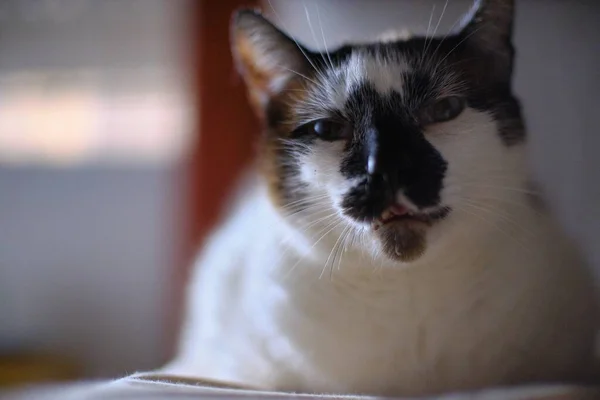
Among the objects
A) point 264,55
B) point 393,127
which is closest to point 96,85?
point 264,55

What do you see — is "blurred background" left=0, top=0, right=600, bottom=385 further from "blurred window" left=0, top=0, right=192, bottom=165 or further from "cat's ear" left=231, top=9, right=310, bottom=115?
"cat's ear" left=231, top=9, right=310, bottom=115

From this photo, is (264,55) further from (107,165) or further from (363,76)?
(107,165)

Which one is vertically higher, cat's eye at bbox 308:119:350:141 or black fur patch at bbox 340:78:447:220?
cat's eye at bbox 308:119:350:141

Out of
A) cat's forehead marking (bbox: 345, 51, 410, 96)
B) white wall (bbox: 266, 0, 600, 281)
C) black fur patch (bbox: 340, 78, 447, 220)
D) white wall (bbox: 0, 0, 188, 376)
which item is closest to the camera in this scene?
black fur patch (bbox: 340, 78, 447, 220)

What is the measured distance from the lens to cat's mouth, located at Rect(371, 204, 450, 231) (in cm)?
72

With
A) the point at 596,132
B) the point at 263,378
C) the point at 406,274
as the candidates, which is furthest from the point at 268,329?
the point at 596,132

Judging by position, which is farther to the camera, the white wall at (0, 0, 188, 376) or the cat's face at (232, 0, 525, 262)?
the white wall at (0, 0, 188, 376)

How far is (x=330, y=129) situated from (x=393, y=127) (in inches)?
4.9

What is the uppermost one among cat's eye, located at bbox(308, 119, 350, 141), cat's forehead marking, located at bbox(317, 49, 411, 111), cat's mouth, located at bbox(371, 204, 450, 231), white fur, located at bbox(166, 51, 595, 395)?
cat's forehead marking, located at bbox(317, 49, 411, 111)

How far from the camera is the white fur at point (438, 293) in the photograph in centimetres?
81

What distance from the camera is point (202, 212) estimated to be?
1.69 m

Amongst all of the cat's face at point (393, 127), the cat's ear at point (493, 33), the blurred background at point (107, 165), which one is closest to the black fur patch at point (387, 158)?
the cat's face at point (393, 127)

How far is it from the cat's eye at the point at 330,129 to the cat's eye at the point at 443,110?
116 mm

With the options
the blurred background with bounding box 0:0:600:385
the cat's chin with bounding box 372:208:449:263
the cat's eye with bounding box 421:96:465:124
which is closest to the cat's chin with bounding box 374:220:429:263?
the cat's chin with bounding box 372:208:449:263
